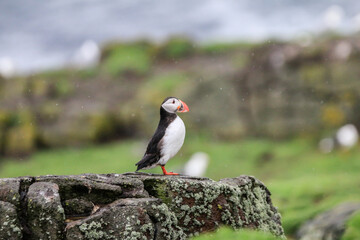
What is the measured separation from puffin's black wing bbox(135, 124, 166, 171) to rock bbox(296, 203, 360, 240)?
26.4 feet

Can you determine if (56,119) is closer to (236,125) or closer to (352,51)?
(236,125)

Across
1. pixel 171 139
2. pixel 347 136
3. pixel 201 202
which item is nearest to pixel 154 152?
pixel 171 139

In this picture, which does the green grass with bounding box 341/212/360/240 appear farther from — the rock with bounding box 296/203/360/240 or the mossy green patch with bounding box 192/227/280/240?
the mossy green patch with bounding box 192/227/280/240

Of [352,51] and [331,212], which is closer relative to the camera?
[331,212]

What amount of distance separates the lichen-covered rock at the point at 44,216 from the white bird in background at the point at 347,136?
91.9 feet

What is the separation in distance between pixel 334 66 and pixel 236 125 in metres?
10.1

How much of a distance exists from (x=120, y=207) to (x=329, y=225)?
10.2 meters

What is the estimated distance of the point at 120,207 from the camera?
307 inches

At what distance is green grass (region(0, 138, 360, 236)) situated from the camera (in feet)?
74.2

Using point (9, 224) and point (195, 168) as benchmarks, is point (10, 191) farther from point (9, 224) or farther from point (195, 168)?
point (195, 168)

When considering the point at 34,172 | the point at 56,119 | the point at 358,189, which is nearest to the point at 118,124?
the point at 56,119

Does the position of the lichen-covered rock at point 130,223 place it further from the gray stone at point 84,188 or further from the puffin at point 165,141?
the puffin at point 165,141

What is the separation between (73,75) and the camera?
202 feet

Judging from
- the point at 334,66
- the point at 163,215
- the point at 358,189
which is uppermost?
the point at 334,66
